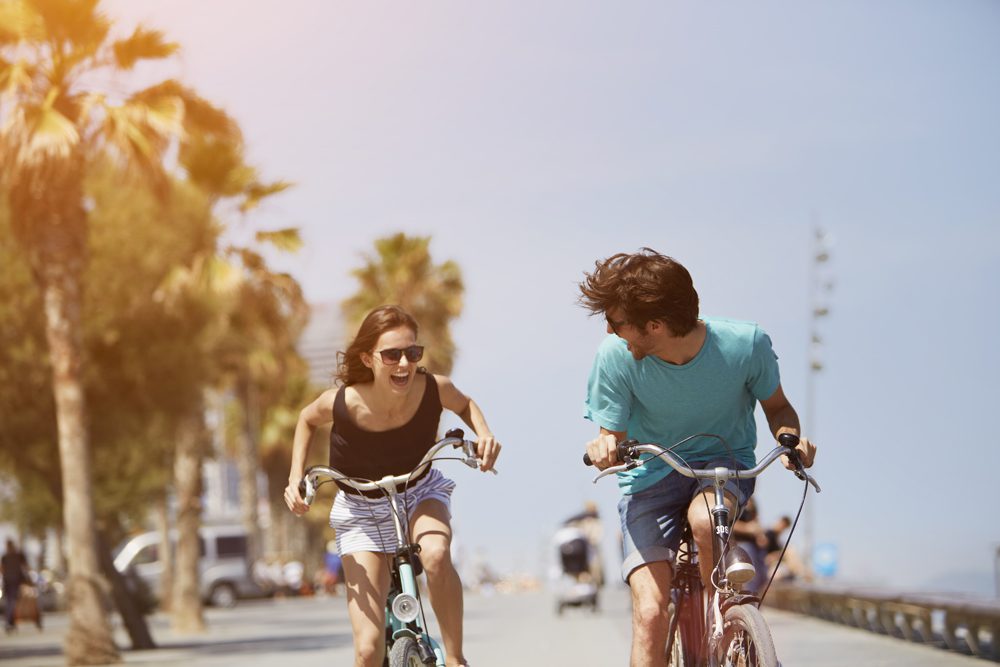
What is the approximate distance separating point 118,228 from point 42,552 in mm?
50631

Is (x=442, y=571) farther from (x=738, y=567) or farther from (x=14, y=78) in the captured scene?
(x=14, y=78)

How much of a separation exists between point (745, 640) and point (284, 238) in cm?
2406

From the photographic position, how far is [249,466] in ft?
164

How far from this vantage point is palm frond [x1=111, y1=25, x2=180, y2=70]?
1962 cm

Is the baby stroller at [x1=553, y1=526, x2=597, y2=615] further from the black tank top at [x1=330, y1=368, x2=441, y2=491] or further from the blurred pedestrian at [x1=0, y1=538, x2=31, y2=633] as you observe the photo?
the black tank top at [x1=330, y1=368, x2=441, y2=491]

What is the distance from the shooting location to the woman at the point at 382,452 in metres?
6.80

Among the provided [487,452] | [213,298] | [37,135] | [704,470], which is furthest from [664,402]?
[213,298]

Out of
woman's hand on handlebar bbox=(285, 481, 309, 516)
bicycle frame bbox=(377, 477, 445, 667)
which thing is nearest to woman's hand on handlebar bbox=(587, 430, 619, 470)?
bicycle frame bbox=(377, 477, 445, 667)

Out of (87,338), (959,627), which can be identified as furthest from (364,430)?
(87,338)

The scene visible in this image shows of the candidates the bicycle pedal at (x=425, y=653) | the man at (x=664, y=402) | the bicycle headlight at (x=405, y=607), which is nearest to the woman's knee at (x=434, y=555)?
the bicycle headlight at (x=405, y=607)

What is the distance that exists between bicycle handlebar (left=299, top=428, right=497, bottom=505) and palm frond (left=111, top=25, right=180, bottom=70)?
13744 mm

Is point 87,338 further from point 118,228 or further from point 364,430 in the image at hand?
point 364,430

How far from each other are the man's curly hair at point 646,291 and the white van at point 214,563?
44.7 meters

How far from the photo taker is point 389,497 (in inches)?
267
